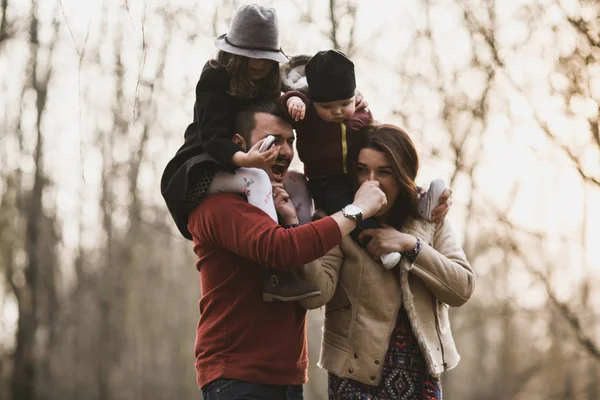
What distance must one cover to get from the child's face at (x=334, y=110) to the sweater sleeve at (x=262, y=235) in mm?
533

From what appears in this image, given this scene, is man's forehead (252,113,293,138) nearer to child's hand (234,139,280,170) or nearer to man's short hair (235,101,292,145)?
man's short hair (235,101,292,145)

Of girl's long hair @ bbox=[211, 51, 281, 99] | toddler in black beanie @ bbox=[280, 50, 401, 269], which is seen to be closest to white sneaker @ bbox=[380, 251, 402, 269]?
toddler in black beanie @ bbox=[280, 50, 401, 269]

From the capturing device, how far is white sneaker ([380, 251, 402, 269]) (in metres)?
3.35

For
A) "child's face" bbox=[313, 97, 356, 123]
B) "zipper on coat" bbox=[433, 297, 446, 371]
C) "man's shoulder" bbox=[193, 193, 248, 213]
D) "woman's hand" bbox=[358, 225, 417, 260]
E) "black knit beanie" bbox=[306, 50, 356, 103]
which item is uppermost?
"black knit beanie" bbox=[306, 50, 356, 103]

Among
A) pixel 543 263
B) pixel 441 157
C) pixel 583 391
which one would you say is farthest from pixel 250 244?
pixel 583 391

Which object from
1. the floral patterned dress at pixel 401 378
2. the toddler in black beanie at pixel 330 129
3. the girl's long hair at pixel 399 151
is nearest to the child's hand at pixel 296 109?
the toddler in black beanie at pixel 330 129

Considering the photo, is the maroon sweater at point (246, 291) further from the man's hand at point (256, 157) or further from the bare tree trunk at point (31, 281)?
the bare tree trunk at point (31, 281)

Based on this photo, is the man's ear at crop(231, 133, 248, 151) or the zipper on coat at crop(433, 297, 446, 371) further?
the zipper on coat at crop(433, 297, 446, 371)

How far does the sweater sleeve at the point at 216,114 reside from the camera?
304 cm

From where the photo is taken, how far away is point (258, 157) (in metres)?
2.94

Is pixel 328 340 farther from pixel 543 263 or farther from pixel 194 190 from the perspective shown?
pixel 543 263

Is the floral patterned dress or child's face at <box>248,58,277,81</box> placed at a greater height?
child's face at <box>248,58,277,81</box>

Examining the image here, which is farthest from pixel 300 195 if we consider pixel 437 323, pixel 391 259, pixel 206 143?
pixel 437 323

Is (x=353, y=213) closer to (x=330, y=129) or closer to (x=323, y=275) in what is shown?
(x=323, y=275)
